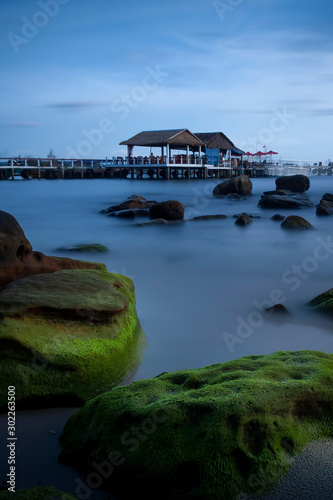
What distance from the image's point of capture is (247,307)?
5918mm

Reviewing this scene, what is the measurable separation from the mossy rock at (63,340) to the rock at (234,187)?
2297cm

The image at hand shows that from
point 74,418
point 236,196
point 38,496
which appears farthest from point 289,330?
point 236,196

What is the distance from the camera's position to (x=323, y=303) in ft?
17.6

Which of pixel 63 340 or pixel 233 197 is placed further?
pixel 233 197

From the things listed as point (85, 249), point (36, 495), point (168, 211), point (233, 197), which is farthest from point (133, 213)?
point (36, 495)

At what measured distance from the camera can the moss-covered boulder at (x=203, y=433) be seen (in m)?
1.98

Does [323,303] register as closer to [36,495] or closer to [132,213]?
[36,495]

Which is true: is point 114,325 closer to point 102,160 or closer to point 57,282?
point 57,282

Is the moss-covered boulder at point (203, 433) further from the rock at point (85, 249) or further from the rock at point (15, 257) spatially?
the rock at point (85, 249)

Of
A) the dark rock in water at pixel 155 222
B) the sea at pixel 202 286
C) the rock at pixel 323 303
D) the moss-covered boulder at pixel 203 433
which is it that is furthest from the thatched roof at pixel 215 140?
the moss-covered boulder at pixel 203 433

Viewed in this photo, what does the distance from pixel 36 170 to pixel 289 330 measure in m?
45.9

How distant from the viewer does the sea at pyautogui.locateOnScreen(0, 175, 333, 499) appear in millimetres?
3869

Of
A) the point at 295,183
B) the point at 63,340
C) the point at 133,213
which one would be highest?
the point at 63,340

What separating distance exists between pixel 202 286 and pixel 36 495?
557cm
